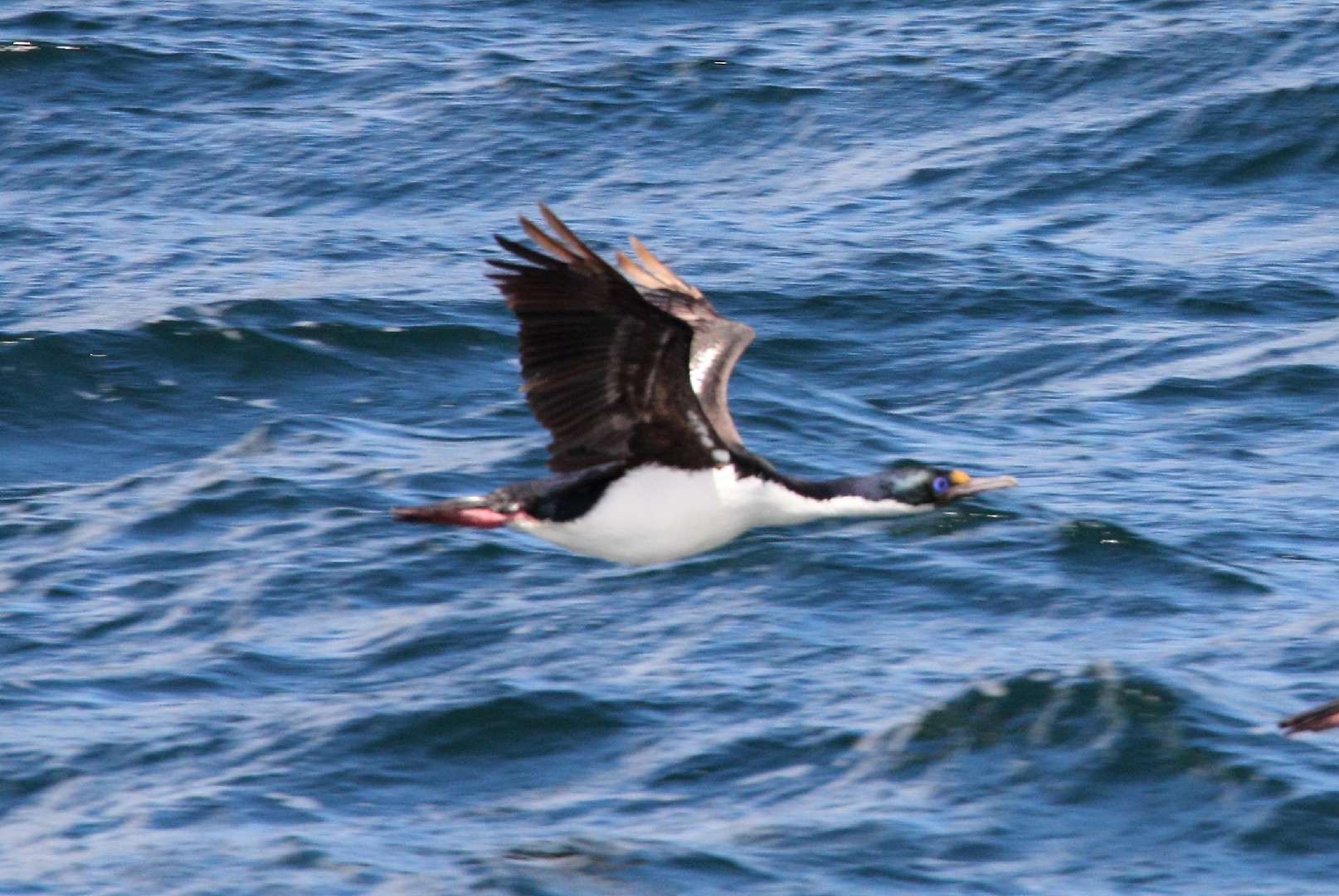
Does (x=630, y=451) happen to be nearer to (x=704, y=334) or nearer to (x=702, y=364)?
(x=702, y=364)

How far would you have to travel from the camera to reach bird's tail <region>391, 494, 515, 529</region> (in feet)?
30.3

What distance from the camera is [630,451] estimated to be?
9469mm

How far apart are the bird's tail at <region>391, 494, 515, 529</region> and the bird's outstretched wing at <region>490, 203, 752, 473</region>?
34cm

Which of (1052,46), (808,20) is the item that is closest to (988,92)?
(1052,46)

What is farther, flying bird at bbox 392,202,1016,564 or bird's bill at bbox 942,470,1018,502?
bird's bill at bbox 942,470,1018,502

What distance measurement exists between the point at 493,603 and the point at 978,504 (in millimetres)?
3026

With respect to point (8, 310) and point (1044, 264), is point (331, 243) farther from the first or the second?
point (1044, 264)

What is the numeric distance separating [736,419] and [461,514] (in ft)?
15.5

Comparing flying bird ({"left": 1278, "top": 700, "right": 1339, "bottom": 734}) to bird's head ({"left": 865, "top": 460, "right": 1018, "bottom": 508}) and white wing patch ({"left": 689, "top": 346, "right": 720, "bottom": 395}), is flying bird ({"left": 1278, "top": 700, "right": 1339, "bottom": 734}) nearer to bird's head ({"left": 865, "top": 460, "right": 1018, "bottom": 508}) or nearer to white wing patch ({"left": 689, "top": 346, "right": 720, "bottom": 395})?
bird's head ({"left": 865, "top": 460, "right": 1018, "bottom": 508})

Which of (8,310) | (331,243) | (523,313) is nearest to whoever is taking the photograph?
(523,313)

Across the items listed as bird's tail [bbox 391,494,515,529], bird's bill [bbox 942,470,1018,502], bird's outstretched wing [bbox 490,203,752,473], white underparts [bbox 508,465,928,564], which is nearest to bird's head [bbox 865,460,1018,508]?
bird's bill [bbox 942,470,1018,502]

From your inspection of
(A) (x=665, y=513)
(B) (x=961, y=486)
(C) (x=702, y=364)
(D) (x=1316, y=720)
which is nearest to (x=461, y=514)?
(A) (x=665, y=513)

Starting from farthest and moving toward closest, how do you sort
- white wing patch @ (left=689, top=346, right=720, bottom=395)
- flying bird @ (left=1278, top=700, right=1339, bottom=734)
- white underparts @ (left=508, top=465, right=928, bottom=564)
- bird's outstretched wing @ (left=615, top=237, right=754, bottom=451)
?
white wing patch @ (left=689, top=346, right=720, bottom=395) < bird's outstretched wing @ (left=615, top=237, right=754, bottom=451) < white underparts @ (left=508, top=465, right=928, bottom=564) < flying bird @ (left=1278, top=700, right=1339, bottom=734)

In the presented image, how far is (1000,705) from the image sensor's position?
10.3m
